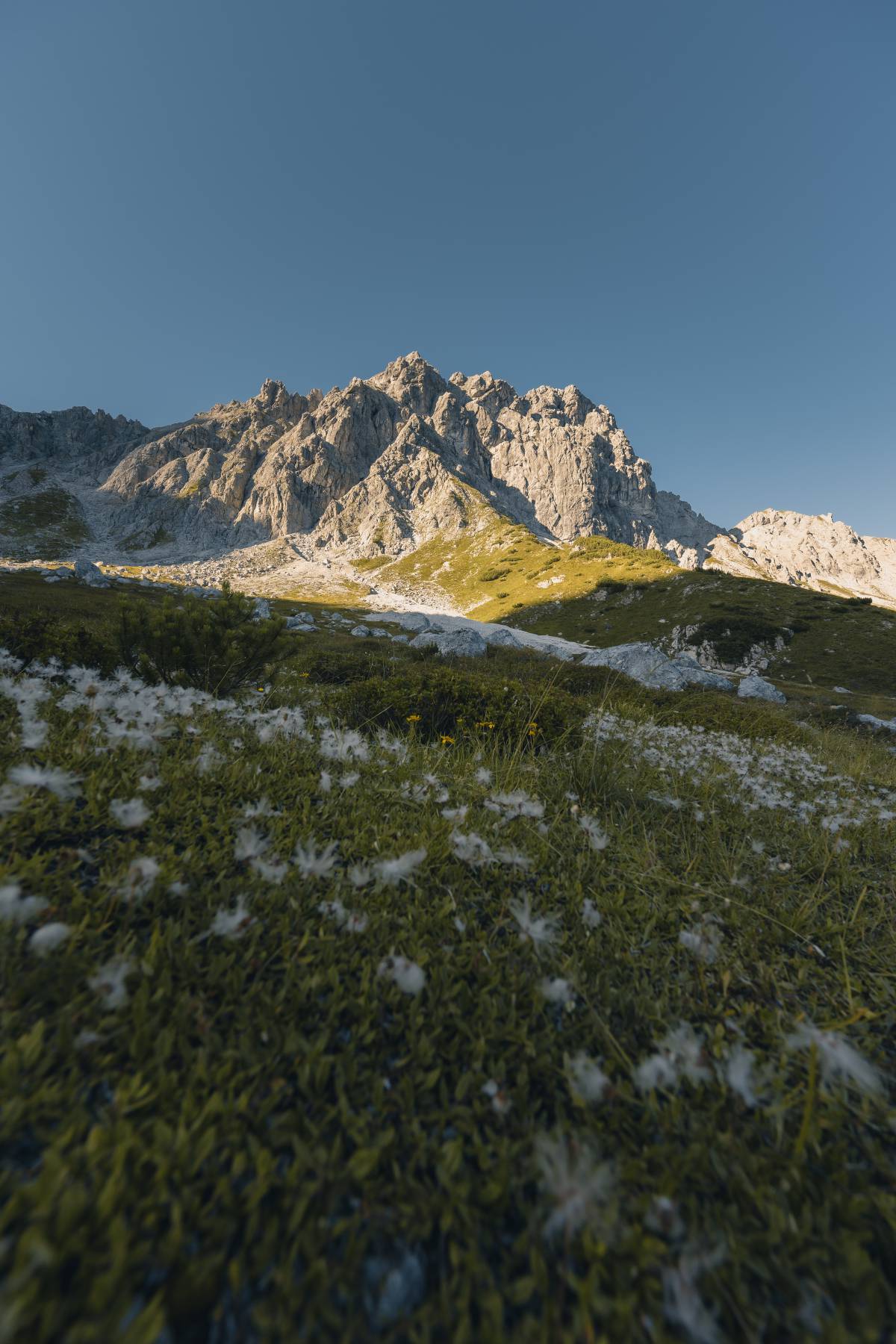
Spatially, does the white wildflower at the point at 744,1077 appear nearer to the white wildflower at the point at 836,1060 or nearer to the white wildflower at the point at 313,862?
the white wildflower at the point at 836,1060

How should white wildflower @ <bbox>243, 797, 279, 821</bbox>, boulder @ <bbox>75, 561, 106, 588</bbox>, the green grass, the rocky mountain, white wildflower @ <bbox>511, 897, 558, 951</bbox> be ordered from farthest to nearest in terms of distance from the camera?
the rocky mountain
the green grass
boulder @ <bbox>75, 561, 106, 588</bbox>
white wildflower @ <bbox>243, 797, 279, 821</bbox>
white wildflower @ <bbox>511, 897, 558, 951</bbox>

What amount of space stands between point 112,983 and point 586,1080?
1.79m

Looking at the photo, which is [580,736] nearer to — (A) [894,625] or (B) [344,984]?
(B) [344,984]

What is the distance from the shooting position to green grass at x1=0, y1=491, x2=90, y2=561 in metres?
120

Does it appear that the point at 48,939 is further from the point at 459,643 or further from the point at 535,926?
the point at 459,643

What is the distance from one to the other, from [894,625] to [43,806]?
71819 millimetres

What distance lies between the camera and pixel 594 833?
145 inches

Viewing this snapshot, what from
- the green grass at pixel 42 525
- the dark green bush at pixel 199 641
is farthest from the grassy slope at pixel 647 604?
the green grass at pixel 42 525

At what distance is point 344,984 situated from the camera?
2.06 meters

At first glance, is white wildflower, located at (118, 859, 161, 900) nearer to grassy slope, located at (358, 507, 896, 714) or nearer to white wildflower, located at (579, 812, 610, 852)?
white wildflower, located at (579, 812, 610, 852)

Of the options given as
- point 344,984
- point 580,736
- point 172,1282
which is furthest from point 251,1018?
point 580,736

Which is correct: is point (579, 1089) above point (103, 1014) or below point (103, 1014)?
below

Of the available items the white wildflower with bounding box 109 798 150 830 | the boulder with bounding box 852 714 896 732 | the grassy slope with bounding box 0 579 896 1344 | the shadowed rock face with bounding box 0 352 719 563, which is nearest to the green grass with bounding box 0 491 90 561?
the shadowed rock face with bounding box 0 352 719 563

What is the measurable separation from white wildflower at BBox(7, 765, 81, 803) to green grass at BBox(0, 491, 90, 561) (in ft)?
482
